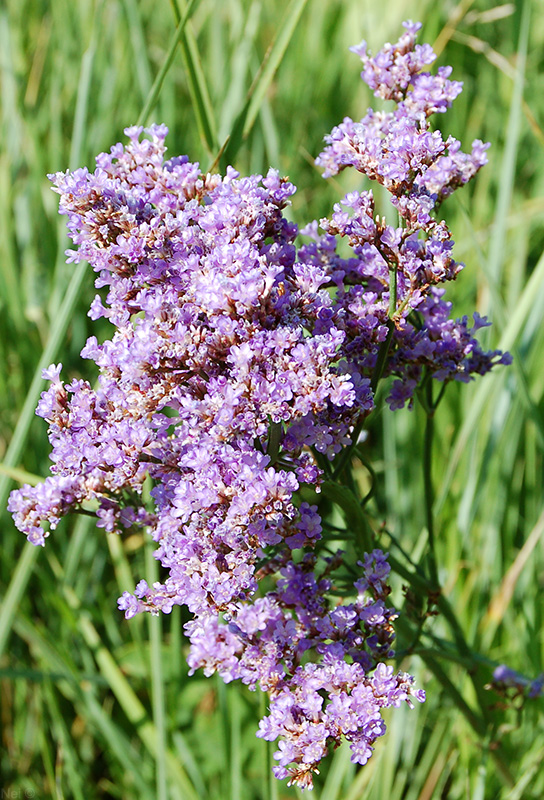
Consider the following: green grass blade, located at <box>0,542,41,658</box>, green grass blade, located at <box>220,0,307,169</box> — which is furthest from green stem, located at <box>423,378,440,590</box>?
green grass blade, located at <box>0,542,41,658</box>

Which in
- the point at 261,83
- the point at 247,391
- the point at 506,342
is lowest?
the point at 247,391

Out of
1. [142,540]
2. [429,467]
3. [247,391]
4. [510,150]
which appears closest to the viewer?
[247,391]

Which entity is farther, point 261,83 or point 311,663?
point 261,83

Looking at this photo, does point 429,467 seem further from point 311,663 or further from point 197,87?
point 197,87

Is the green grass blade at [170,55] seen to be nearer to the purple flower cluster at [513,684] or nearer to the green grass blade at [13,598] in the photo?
the green grass blade at [13,598]

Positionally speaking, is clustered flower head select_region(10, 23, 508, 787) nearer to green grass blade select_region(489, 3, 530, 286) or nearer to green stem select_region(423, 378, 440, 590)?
green stem select_region(423, 378, 440, 590)

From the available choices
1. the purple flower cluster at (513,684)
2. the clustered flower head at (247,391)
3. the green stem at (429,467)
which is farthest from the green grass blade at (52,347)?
the purple flower cluster at (513,684)

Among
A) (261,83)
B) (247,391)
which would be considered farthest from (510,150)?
(247,391)
